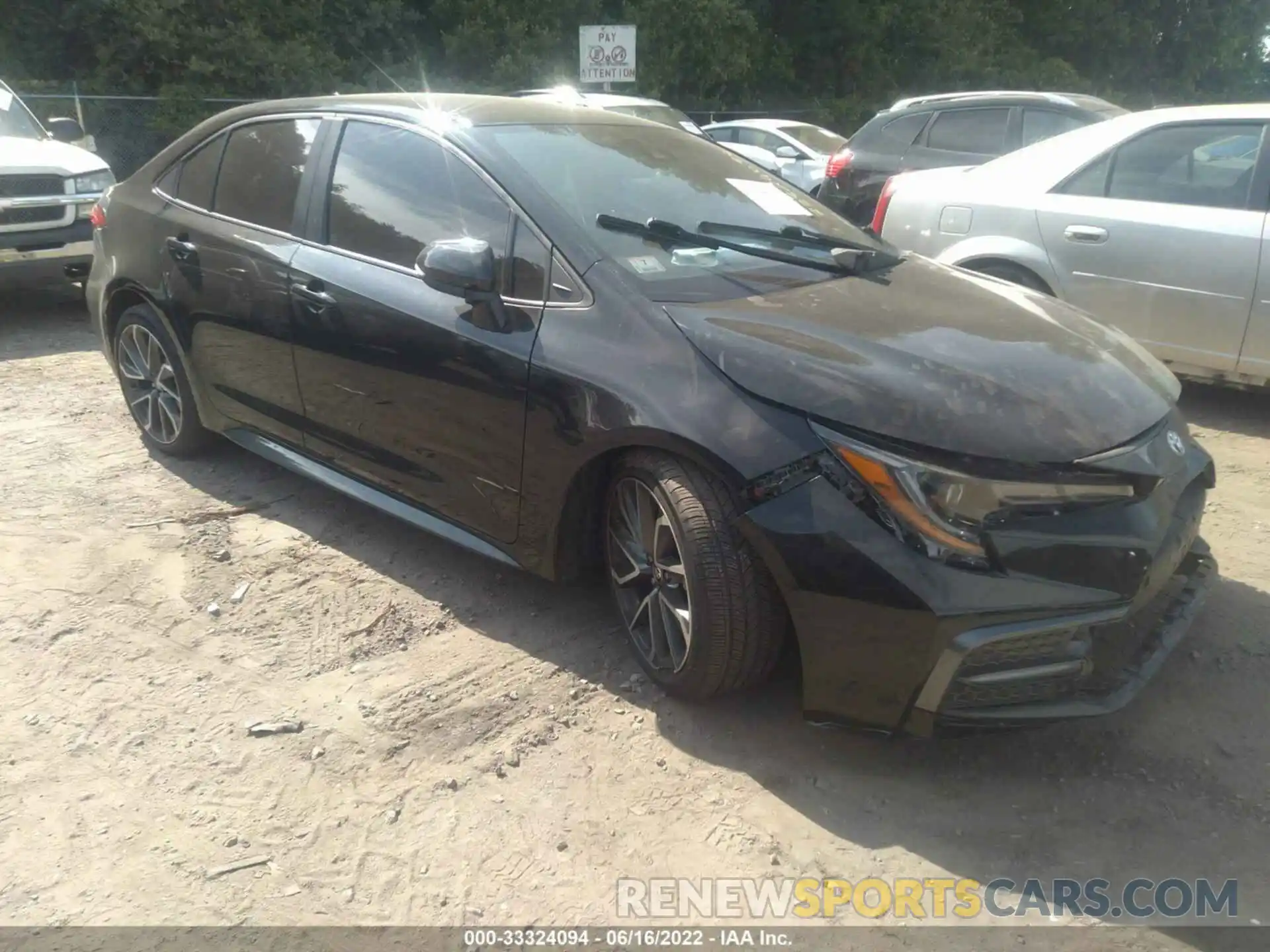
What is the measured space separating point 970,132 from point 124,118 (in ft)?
37.2

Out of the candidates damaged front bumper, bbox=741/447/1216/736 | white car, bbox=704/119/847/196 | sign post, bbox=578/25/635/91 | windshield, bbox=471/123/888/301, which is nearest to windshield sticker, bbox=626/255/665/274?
windshield, bbox=471/123/888/301

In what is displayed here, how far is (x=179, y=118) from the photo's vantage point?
15.2 m

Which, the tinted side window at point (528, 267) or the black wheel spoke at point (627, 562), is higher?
the tinted side window at point (528, 267)

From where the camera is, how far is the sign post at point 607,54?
1319 centimetres

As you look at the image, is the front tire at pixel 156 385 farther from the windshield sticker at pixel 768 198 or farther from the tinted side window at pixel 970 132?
the tinted side window at pixel 970 132

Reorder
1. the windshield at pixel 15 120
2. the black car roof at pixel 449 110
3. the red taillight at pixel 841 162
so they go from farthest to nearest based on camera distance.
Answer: the red taillight at pixel 841 162 < the windshield at pixel 15 120 < the black car roof at pixel 449 110

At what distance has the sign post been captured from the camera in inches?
519

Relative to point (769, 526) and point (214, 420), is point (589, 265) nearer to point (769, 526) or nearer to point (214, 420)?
point (769, 526)

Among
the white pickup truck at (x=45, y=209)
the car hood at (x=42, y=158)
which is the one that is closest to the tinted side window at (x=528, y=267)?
the white pickup truck at (x=45, y=209)

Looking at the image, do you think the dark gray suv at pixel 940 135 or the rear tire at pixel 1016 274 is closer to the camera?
the rear tire at pixel 1016 274

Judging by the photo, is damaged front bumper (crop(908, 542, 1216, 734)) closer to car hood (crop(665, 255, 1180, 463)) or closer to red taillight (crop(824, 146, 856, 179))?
car hood (crop(665, 255, 1180, 463))

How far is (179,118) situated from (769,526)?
49.7 feet

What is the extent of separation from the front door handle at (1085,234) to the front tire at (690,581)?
3563mm

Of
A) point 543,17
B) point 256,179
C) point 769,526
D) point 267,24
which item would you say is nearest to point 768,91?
point 543,17
